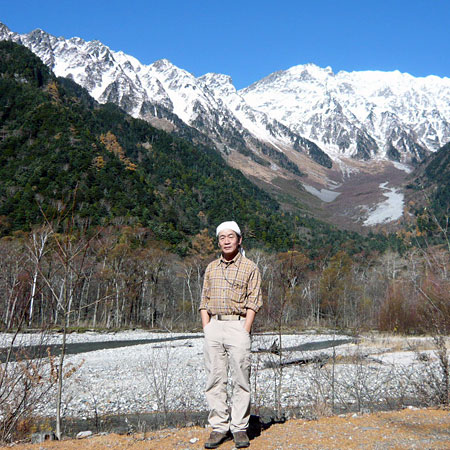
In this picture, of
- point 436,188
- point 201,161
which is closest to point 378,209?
point 436,188

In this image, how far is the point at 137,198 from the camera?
241 feet

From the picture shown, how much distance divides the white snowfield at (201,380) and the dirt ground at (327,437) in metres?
1.80

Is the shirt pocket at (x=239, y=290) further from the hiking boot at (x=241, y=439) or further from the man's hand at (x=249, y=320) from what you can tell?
the hiking boot at (x=241, y=439)

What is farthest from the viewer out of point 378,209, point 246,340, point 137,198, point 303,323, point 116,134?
point 378,209

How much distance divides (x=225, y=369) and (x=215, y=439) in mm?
688

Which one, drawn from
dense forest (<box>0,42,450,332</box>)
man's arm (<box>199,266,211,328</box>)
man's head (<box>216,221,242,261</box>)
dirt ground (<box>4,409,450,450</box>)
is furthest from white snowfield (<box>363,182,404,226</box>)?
man's arm (<box>199,266,211,328</box>)

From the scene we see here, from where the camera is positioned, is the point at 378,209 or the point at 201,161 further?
the point at 378,209

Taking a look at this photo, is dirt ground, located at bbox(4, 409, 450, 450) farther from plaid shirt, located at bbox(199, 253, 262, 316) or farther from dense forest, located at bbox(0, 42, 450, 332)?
dense forest, located at bbox(0, 42, 450, 332)

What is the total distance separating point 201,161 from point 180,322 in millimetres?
84071

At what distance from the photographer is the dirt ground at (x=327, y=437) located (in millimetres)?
4164

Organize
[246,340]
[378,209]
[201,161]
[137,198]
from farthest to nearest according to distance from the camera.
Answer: [378,209]
[201,161]
[137,198]
[246,340]

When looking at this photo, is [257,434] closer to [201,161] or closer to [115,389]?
[115,389]

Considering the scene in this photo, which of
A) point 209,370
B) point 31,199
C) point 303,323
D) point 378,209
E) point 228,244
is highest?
point 378,209

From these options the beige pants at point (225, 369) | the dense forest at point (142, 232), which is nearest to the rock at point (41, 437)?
the dense forest at point (142, 232)
